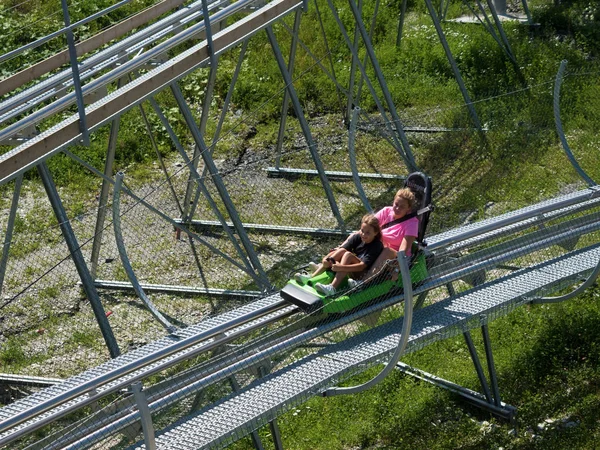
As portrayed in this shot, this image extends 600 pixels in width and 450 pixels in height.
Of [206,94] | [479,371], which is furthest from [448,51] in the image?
[479,371]

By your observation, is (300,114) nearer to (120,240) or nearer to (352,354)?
(120,240)

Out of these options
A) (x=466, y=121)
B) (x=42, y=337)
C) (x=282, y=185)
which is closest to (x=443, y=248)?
(x=466, y=121)

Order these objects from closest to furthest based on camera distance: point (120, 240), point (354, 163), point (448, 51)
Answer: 1. point (120, 240)
2. point (354, 163)
3. point (448, 51)

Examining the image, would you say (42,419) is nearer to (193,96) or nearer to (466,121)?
(466,121)

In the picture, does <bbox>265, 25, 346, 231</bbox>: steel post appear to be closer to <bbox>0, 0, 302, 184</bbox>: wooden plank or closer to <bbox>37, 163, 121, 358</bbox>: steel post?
<bbox>0, 0, 302, 184</bbox>: wooden plank

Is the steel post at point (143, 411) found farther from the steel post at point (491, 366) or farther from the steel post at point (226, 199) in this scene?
the steel post at point (491, 366)

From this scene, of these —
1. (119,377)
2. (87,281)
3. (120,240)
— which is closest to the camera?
(119,377)
